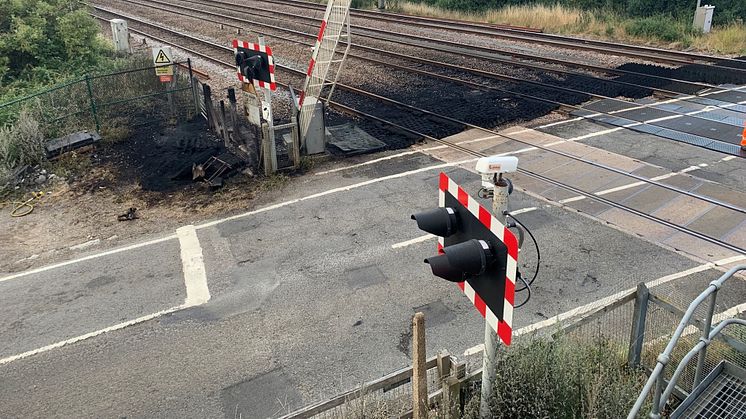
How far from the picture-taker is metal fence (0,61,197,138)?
13094 mm

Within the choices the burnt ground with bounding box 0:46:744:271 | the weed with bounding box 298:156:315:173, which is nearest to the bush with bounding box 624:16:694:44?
the burnt ground with bounding box 0:46:744:271

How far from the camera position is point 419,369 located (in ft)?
13.3

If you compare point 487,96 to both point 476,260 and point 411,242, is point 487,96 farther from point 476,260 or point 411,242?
point 476,260

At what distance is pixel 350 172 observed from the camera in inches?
440

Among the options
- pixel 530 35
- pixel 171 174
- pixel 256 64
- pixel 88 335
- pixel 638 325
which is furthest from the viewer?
pixel 530 35

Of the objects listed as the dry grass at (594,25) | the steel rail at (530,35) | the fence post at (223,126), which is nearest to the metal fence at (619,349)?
the fence post at (223,126)

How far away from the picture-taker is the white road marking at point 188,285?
6.60 meters

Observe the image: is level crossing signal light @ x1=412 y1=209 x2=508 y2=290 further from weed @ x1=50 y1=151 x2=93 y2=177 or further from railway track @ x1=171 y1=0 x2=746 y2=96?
railway track @ x1=171 y1=0 x2=746 y2=96

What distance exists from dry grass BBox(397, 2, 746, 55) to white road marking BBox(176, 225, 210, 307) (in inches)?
782

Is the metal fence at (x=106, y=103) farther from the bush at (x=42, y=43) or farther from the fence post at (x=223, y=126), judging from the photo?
the fence post at (x=223, y=126)

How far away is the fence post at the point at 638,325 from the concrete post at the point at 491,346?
5.20 ft

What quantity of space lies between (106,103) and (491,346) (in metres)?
13.2

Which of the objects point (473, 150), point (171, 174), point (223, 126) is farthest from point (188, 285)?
point (473, 150)

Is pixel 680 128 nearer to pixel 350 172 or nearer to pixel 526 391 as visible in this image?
pixel 350 172
